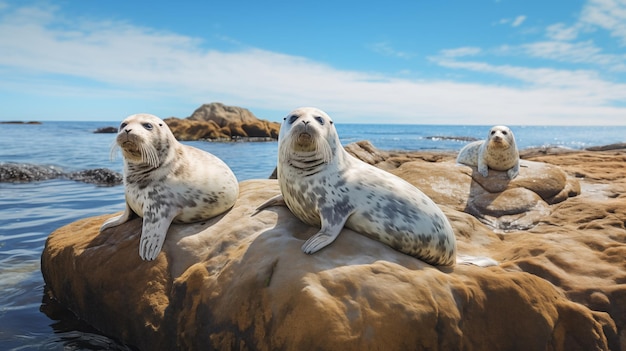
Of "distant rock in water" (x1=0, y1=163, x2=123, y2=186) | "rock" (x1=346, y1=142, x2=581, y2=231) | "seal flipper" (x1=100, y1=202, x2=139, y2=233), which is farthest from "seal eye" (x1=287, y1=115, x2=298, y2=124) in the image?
"distant rock in water" (x1=0, y1=163, x2=123, y2=186)

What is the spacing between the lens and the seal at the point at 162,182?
157 inches

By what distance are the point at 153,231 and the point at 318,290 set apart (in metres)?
1.75

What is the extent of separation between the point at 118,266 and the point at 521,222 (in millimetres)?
5002

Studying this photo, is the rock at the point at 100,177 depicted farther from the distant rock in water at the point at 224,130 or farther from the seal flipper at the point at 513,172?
the distant rock in water at the point at 224,130

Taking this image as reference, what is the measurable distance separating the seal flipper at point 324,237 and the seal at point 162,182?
1243 mm

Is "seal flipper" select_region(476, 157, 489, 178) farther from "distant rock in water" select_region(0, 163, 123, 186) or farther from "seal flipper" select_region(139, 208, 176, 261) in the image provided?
"distant rock in water" select_region(0, 163, 123, 186)

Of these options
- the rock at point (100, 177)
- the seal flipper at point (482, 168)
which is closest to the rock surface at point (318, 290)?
the seal flipper at point (482, 168)

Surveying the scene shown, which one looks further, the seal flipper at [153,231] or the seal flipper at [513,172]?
the seal flipper at [513,172]

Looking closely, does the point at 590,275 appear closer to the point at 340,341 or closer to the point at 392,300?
the point at 392,300

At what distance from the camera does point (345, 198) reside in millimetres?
3613

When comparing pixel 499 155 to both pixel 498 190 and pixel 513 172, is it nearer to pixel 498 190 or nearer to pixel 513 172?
pixel 513 172

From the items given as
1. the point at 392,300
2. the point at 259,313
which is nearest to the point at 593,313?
the point at 392,300

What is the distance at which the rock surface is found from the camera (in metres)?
2.79

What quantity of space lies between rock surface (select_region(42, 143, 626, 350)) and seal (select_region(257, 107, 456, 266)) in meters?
0.13
